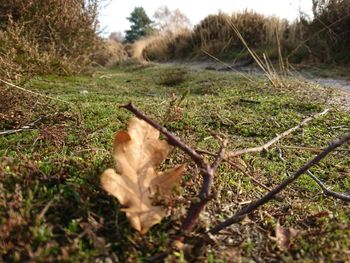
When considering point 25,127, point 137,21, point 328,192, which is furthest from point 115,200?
point 137,21

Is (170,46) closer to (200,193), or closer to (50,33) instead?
(50,33)

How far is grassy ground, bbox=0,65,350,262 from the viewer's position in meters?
0.86

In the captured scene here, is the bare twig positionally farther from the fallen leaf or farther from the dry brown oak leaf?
the fallen leaf

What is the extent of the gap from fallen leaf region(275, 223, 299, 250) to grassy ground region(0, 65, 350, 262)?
0.03 ft

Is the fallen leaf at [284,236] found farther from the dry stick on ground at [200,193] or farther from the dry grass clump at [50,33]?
the dry grass clump at [50,33]

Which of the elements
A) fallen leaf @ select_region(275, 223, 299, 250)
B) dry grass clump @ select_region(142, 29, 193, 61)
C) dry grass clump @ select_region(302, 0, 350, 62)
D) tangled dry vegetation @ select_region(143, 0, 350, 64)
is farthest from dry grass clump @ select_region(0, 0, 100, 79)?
dry grass clump @ select_region(142, 29, 193, 61)

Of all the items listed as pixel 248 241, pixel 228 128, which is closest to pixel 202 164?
pixel 248 241

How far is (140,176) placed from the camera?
0.97m

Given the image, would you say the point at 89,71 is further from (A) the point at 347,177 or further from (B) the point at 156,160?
(B) the point at 156,160

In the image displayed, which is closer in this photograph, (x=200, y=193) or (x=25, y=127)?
(x=200, y=193)

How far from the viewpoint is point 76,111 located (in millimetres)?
2371

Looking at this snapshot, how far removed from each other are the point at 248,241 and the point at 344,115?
199 cm

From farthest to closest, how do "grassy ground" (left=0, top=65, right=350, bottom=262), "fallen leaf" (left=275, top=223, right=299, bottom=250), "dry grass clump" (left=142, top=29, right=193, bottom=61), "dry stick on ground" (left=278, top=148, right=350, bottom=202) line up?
"dry grass clump" (left=142, top=29, right=193, bottom=61), "dry stick on ground" (left=278, top=148, right=350, bottom=202), "fallen leaf" (left=275, top=223, right=299, bottom=250), "grassy ground" (left=0, top=65, right=350, bottom=262)

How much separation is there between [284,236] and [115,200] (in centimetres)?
45
